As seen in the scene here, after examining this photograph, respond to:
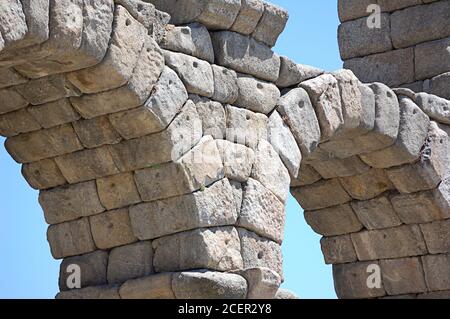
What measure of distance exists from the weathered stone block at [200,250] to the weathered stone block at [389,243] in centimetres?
404

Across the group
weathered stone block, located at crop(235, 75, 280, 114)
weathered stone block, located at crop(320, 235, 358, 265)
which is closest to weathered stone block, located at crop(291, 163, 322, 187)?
weathered stone block, located at crop(320, 235, 358, 265)

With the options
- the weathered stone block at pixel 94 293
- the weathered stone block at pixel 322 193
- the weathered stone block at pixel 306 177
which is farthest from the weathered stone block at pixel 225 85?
the weathered stone block at pixel 322 193

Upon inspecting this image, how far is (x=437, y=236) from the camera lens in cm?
1255

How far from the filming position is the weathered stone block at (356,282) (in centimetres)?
1298

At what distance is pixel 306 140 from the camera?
10.2 metres

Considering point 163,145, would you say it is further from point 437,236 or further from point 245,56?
point 437,236

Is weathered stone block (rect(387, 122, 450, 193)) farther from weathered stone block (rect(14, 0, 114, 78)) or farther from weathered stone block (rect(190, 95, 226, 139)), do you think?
weathered stone block (rect(14, 0, 114, 78))

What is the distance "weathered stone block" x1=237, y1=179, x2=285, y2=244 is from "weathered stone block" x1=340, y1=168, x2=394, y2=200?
3.08m

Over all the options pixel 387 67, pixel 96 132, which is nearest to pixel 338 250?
pixel 387 67

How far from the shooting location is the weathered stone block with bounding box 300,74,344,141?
1036 centimetres

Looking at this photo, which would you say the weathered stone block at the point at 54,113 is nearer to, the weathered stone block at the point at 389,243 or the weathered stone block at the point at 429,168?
the weathered stone block at the point at 429,168
